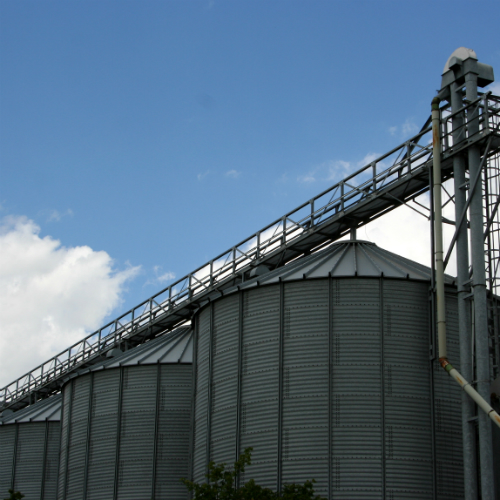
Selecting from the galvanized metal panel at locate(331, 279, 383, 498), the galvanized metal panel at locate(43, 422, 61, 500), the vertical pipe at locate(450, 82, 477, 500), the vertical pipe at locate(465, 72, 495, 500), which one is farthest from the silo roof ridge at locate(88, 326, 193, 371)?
the vertical pipe at locate(465, 72, 495, 500)

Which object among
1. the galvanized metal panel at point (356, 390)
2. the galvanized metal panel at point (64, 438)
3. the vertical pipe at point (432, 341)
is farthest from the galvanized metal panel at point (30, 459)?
the vertical pipe at point (432, 341)

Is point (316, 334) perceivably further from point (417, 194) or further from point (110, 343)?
point (110, 343)

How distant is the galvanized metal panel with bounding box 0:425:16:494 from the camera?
198ft

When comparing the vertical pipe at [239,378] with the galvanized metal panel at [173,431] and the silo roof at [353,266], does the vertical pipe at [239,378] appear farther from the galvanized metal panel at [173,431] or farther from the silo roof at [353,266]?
the galvanized metal panel at [173,431]

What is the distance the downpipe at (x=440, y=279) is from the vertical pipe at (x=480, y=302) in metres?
0.81

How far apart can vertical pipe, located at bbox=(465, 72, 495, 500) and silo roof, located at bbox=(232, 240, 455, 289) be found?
3.17m

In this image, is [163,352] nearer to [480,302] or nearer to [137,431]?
[137,431]

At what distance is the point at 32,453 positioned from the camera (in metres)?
60.0

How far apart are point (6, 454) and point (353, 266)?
33.2 m

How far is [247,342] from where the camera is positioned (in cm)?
4056

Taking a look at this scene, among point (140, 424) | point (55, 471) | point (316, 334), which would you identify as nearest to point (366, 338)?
point (316, 334)

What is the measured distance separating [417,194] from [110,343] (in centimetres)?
2995

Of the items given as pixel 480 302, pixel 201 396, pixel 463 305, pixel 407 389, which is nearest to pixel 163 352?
pixel 201 396

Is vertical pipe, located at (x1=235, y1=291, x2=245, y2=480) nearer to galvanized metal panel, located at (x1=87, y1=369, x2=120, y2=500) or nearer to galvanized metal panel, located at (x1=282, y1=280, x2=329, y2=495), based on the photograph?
galvanized metal panel, located at (x1=282, y1=280, x2=329, y2=495)
